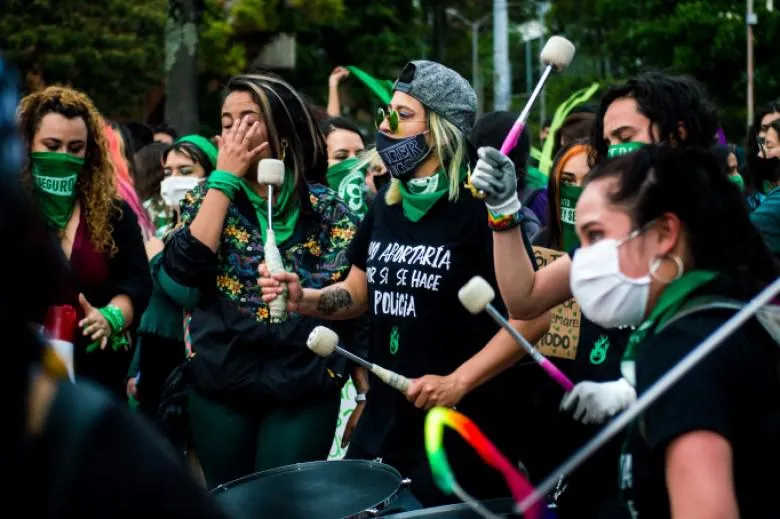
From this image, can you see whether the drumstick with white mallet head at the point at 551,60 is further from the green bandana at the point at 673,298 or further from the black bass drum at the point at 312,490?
the green bandana at the point at 673,298

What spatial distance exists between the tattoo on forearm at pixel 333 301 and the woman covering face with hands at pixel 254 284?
0.23 meters

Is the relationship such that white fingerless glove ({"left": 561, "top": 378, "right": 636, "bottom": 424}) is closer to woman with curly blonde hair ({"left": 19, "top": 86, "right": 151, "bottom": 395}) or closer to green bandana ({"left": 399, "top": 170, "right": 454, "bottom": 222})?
green bandana ({"left": 399, "top": 170, "right": 454, "bottom": 222})

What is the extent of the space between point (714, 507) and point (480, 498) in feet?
6.70

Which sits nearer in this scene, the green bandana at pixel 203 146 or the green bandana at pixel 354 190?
the green bandana at pixel 203 146

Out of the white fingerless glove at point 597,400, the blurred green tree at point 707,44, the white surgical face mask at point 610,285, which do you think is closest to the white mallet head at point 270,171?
the white fingerless glove at point 597,400

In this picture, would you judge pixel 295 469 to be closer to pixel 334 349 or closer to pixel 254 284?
pixel 334 349

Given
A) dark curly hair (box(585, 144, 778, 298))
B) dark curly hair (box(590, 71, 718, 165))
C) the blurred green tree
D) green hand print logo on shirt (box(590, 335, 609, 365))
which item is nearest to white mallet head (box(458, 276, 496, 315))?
dark curly hair (box(585, 144, 778, 298))

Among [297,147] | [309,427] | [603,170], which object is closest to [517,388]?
[309,427]

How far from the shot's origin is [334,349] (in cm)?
422

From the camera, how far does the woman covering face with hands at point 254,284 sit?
489 cm

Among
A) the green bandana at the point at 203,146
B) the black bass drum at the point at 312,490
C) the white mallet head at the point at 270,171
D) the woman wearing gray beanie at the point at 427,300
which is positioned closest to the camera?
the black bass drum at the point at 312,490

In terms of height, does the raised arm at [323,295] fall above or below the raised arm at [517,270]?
below

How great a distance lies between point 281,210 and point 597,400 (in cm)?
222

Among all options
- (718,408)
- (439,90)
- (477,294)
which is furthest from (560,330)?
(718,408)
